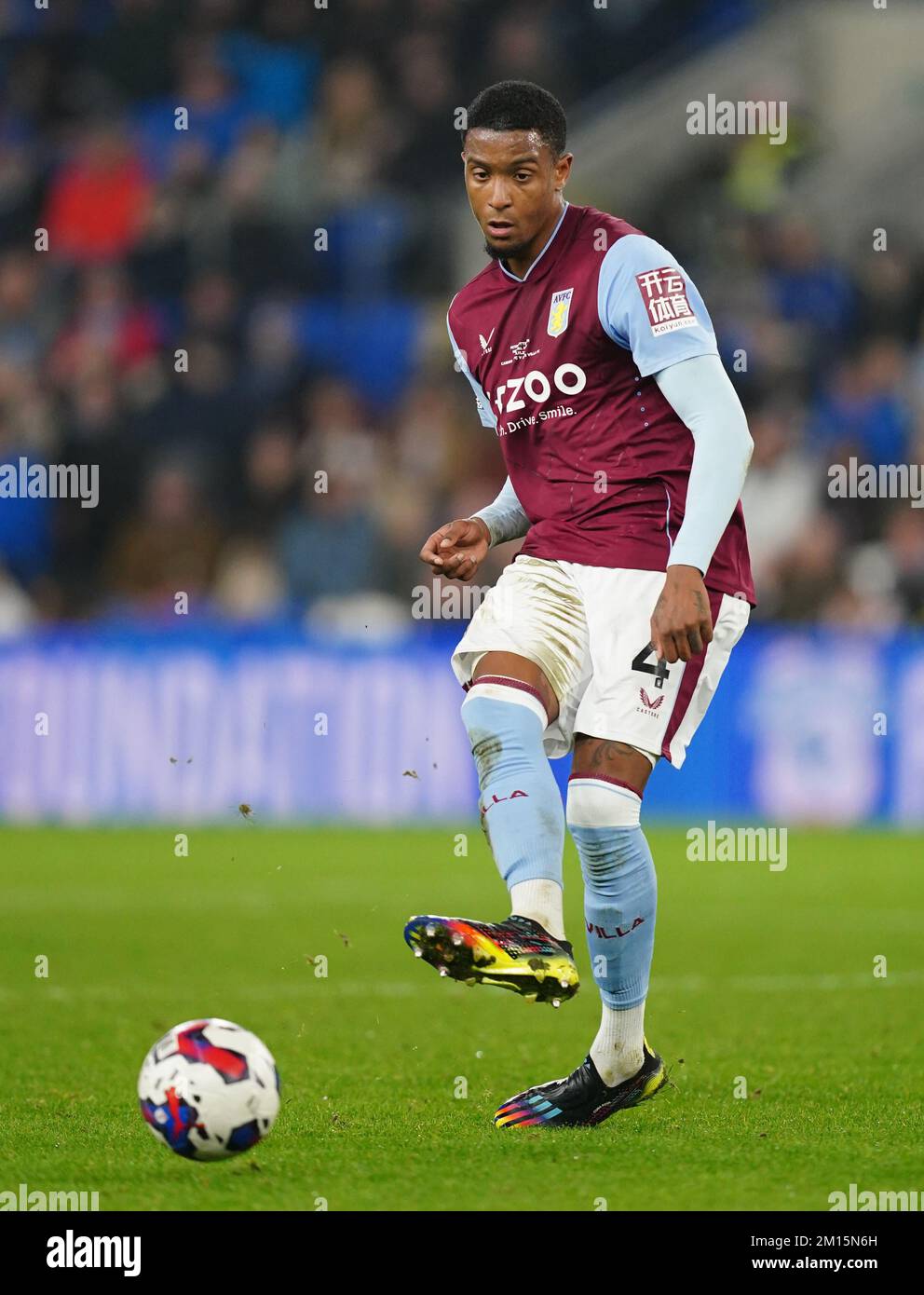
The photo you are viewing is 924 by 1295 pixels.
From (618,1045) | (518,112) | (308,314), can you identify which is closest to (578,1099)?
(618,1045)

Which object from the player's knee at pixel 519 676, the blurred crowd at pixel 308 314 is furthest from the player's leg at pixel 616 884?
the blurred crowd at pixel 308 314

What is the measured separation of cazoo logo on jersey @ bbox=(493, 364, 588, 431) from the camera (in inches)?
193

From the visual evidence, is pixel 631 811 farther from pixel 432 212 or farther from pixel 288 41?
pixel 288 41

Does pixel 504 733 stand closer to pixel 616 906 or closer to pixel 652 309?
pixel 616 906

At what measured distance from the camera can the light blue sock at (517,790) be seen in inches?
181

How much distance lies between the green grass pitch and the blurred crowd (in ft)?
8.26

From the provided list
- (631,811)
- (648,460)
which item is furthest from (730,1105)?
(648,460)

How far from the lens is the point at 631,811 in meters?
4.75

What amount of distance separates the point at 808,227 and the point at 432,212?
3.07 m

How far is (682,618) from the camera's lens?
4.47 meters

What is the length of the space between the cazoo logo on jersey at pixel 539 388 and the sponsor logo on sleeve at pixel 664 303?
0.96 feet

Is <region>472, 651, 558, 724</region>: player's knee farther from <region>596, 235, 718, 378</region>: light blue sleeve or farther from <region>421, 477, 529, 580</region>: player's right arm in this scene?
<region>596, 235, 718, 378</region>: light blue sleeve

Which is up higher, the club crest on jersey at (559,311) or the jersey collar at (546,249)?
the jersey collar at (546,249)

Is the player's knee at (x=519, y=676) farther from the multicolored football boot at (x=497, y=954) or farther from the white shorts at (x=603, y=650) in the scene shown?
the multicolored football boot at (x=497, y=954)
